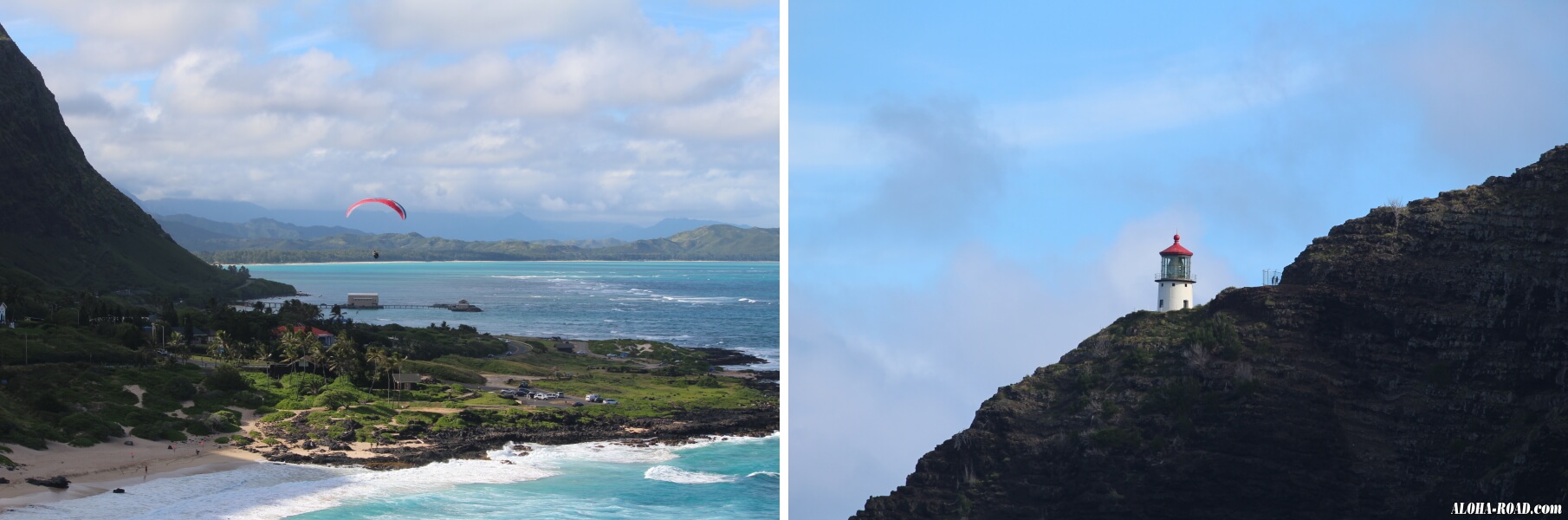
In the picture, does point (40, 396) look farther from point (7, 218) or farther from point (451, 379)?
point (7, 218)

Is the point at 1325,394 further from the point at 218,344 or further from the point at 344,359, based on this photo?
the point at 218,344

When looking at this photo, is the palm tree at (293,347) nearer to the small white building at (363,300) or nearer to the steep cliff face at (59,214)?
the steep cliff face at (59,214)

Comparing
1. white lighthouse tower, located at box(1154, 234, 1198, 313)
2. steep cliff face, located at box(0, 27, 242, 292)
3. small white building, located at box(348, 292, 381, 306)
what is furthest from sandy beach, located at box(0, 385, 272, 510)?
small white building, located at box(348, 292, 381, 306)

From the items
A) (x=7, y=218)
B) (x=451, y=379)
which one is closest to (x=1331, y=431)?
(x=451, y=379)

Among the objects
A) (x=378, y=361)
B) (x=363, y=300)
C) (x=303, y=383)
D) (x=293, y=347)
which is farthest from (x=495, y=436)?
(x=363, y=300)

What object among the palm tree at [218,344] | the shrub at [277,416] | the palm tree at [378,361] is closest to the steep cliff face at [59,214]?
the palm tree at [218,344]
